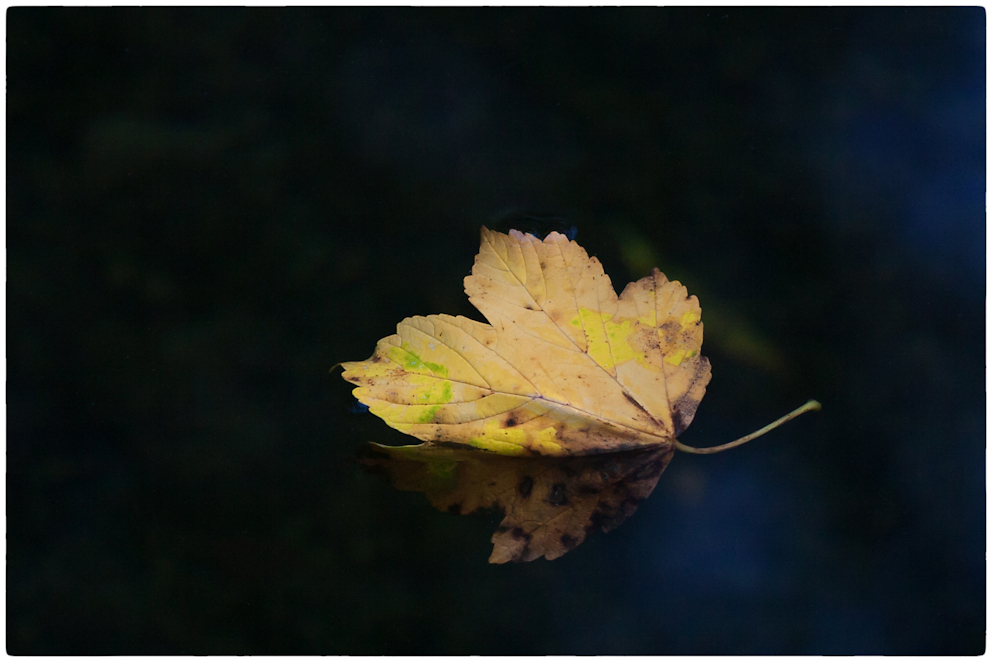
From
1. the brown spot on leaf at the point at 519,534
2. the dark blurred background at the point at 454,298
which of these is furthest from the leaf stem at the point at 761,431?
the brown spot on leaf at the point at 519,534

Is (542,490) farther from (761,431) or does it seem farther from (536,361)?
(761,431)

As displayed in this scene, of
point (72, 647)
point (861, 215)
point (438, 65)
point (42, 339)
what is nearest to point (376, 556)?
point (72, 647)

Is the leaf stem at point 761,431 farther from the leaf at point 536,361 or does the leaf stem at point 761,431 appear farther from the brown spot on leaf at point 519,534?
the brown spot on leaf at point 519,534

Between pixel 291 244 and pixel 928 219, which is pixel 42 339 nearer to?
pixel 291 244

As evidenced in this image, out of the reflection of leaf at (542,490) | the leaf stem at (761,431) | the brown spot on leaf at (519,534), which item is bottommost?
the brown spot on leaf at (519,534)

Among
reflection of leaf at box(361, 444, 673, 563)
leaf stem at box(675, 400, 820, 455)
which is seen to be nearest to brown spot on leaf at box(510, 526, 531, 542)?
reflection of leaf at box(361, 444, 673, 563)

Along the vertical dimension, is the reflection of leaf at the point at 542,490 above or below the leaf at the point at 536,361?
below

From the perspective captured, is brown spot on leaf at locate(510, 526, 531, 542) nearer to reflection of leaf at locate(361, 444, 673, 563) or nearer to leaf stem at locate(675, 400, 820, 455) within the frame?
reflection of leaf at locate(361, 444, 673, 563)
